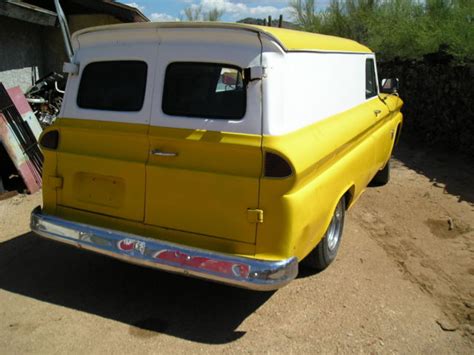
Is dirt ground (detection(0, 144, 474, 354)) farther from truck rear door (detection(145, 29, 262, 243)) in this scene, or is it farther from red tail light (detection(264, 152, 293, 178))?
red tail light (detection(264, 152, 293, 178))

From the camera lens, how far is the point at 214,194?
3049 mm

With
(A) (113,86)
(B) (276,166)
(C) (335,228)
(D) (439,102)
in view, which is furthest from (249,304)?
(D) (439,102)

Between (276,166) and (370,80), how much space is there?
323 centimetres

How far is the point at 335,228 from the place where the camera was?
4242 mm

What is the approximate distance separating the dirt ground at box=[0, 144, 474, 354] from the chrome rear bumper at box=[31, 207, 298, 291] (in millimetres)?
A: 482

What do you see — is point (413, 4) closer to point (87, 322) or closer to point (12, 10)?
point (12, 10)

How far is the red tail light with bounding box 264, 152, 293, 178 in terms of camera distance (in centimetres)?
290

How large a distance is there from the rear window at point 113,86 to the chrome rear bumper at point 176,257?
886mm

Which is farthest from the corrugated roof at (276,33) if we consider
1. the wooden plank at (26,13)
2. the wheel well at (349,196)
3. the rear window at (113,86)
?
the wooden plank at (26,13)

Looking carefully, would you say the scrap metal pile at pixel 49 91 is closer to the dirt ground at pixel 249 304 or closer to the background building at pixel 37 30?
the background building at pixel 37 30

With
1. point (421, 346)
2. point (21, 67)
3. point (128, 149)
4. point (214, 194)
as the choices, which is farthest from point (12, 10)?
point (421, 346)

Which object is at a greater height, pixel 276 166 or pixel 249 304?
pixel 276 166

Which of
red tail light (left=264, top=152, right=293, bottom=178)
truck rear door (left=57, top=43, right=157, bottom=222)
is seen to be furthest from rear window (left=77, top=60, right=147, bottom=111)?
red tail light (left=264, top=152, right=293, bottom=178)

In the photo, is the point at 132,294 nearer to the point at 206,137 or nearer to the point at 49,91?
the point at 206,137
